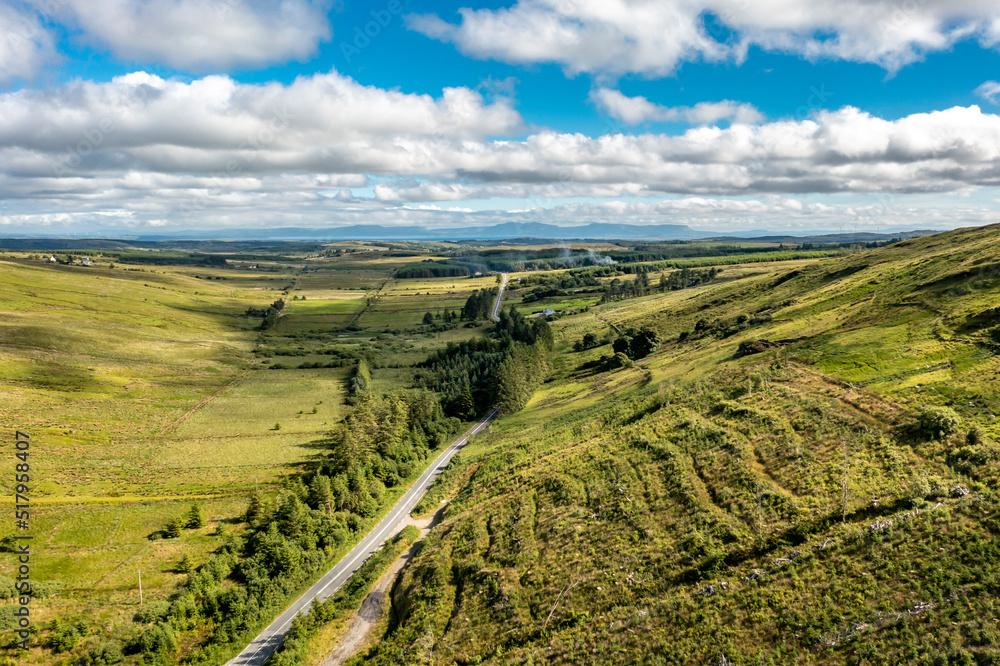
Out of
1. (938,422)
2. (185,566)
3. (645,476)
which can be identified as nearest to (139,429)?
(185,566)

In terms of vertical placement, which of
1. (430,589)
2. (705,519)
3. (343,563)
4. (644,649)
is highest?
(705,519)

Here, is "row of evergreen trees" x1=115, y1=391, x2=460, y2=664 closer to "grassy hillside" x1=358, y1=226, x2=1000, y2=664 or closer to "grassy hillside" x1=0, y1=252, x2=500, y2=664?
"grassy hillside" x1=0, y1=252, x2=500, y2=664

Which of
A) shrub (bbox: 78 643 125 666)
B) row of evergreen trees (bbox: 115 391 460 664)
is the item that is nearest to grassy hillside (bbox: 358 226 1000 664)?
row of evergreen trees (bbox: 115 391 460 664)

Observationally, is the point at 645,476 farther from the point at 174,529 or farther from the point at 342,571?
the point at 174,529

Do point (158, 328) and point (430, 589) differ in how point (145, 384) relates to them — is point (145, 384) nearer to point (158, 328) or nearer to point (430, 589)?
point (158, 328)

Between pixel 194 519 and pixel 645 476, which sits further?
pixel 194 519

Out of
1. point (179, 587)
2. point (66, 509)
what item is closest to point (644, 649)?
point (179, 587)
